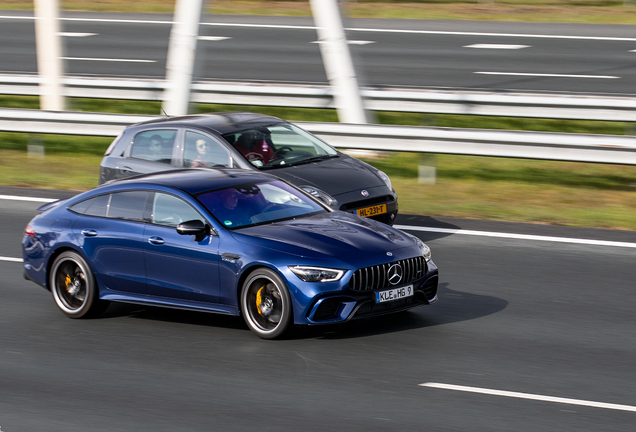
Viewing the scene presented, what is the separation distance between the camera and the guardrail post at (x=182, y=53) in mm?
15992

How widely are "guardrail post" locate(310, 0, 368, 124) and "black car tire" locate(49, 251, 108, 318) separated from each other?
7617 mm

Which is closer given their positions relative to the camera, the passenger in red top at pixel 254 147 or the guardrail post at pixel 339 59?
the passenger in red top at pixel 254 147

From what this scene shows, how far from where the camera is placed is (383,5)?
32.0 meters

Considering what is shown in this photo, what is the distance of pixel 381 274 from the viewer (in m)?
7.85

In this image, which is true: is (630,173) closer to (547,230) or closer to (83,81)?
(547,230)

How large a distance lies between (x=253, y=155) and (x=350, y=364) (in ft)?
15.2

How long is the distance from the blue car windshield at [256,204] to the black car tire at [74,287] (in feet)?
4.55

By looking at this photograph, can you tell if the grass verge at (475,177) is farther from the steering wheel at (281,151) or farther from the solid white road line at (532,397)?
the solid white road line at (532,397)

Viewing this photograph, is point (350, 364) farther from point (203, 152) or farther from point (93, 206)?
point (203, 152)

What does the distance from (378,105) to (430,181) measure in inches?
99.9

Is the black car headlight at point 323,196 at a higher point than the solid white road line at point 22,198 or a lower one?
higher

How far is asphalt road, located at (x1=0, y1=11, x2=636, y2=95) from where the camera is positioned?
71.1ft

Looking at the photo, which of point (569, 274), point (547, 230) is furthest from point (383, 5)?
point (569, 274)

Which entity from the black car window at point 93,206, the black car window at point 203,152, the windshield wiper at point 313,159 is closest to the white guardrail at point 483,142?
the windshield wiper at point 313,159
